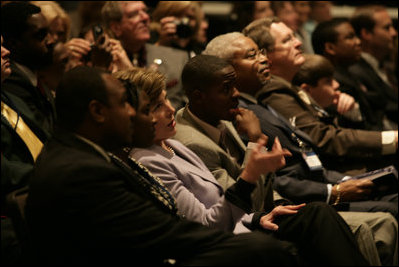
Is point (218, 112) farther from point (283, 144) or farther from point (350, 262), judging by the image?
point (350, 262)

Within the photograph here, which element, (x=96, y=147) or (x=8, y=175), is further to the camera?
(x=8, y=175)

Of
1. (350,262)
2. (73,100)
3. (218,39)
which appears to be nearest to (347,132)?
(218,39)

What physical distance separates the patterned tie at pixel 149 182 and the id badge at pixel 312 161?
1205 mm

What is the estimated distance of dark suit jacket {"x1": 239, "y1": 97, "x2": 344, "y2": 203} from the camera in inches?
131

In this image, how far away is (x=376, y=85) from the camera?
16.8 feet

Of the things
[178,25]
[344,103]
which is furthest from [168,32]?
[344,103]

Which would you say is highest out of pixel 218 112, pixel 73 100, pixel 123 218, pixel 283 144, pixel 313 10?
pixel 73 100

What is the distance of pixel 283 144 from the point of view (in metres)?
3.38

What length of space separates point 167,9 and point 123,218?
294 cm

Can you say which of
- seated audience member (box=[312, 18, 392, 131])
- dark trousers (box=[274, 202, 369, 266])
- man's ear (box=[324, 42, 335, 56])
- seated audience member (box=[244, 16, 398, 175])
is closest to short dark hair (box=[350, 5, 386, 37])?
seated audience member (box=[312, 18, 392, 131])

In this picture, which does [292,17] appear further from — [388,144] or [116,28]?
[388,144]

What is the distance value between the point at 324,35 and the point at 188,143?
2.06m

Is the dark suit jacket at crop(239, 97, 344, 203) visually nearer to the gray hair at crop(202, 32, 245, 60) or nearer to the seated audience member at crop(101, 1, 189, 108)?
the gray hair at crop(202, 32, 245, 60)

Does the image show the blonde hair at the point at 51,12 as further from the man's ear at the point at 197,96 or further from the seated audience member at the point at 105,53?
the man's ear at the point at 197,96
